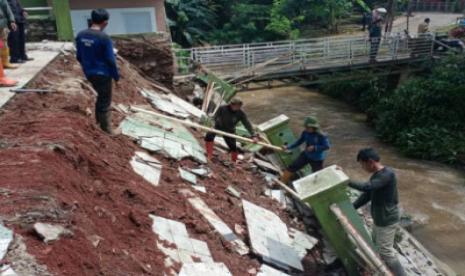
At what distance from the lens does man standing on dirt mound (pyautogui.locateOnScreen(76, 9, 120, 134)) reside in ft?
17.7

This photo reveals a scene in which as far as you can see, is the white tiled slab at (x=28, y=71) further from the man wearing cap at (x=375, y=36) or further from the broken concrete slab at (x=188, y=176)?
the man wearing cap at (x=375, y=36)

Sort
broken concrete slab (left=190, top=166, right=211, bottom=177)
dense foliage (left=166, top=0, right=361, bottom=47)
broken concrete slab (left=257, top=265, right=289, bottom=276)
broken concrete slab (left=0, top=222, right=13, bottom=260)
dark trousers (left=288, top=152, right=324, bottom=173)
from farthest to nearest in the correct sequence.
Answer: dense foliage (left=166, top=0, right=361, bottom=47) → dark trousers (left=288, top=152, right=324, bottom=173) → broken concrete slab (left=190, top=166, right=211, bottom=177) → broken concrete slab (left=257, top=265, right=289, bottom=276) → broken concrete slab (left=0, top=222, right=13, bottom=260)

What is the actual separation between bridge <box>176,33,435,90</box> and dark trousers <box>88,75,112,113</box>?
9.76 m

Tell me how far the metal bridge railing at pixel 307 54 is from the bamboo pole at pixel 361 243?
36.5ft

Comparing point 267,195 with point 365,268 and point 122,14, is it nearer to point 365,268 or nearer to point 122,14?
point 365,268

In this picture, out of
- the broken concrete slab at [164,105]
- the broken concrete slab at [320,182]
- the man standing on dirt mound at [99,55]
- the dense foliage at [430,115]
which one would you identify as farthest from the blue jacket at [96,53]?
the dense foliage at [430,115]

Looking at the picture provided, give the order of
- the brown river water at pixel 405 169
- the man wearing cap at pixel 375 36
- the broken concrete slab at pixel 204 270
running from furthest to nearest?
the man wearing cap at pixel 375 36
the brown river water at pixel 405 169
the broken concrete slab at pixel 204 270

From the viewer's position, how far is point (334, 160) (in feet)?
47.8

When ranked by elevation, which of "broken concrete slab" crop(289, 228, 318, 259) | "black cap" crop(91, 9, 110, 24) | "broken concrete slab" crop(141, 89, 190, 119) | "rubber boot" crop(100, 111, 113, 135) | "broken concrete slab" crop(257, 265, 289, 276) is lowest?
"broken concrete slab" crop(289, 228, 318, 259)

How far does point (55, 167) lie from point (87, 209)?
23.4 inches

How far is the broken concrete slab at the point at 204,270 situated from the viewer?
428 centimetres

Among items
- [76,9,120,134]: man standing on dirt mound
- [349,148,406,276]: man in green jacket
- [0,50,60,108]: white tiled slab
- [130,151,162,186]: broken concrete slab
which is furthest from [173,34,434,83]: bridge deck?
[349,148,406,276]: man in green jacket

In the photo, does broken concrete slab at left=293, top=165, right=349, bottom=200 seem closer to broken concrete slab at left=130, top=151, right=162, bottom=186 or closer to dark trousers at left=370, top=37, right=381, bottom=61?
broken concrete slab at left=130, top=151, right=162, bottom=186

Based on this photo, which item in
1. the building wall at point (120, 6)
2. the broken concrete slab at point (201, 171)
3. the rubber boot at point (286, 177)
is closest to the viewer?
the broken concrete slab at point (201, 171)
